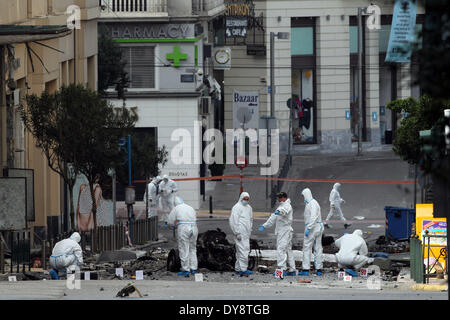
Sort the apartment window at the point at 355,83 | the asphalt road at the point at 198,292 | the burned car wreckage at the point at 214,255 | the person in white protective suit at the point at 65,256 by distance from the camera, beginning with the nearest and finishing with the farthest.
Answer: the asphalt road at the point at 198,292, the person in white protective suit at the point at 65,256, the burned car wreckage at the point at 214,255, the apartment window at the point at 355,83

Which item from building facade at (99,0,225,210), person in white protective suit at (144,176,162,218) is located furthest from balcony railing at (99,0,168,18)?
person in white protective suit at (144,176,162,218)

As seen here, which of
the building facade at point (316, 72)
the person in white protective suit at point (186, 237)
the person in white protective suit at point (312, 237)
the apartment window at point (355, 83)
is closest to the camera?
the person in white protective suit at point (186, 237)

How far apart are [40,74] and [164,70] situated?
433 inches

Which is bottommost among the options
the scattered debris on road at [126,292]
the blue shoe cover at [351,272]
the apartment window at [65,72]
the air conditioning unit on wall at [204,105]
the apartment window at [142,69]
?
the blue shoe cover at [351,272]

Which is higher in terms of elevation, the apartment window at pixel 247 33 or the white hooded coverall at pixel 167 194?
the apartment window at pixel 247 33

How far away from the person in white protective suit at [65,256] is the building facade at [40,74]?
282cm

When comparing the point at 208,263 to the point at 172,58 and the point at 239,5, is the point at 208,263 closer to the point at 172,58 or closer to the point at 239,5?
the point at 172,58

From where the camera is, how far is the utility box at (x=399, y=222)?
2658 cm

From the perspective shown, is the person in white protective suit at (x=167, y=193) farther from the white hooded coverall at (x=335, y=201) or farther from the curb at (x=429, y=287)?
the curb at (x=429, y=287)

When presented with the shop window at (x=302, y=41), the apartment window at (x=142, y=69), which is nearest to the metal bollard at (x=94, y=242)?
the apartment window at (x=142, y=69)

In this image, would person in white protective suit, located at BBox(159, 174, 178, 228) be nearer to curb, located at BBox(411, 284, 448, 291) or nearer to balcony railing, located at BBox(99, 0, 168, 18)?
balcony railing, located at BBox(99, 0, 168, 18)

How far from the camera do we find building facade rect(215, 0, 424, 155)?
161 ft
